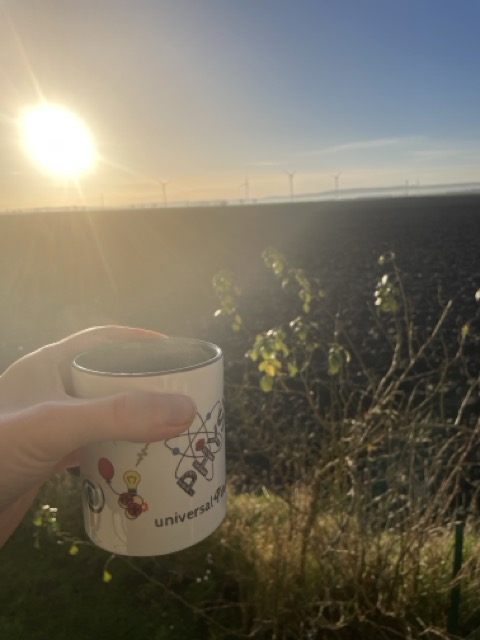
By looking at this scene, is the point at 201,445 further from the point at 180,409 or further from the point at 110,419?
the point at 110,419

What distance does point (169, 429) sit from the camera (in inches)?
58.9

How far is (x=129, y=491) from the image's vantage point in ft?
5.20

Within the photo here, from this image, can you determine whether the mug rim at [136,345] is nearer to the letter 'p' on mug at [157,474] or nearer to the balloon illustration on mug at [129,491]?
the letter 'p' on mug at [157,474]

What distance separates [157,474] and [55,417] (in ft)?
1.04

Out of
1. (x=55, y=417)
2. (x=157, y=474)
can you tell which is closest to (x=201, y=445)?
(x=157, y=474)

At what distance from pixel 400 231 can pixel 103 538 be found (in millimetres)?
34869

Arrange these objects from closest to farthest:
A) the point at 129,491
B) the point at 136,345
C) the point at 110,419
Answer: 1. the point at 110,419
2. the point at 129,491
3. the point at 136,345

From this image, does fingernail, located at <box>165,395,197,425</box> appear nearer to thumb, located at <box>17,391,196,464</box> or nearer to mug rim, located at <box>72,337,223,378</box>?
thumb, located at <box>17,391,196,464</box>

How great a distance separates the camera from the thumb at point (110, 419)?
4.80 feet

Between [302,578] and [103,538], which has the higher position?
[103,538]

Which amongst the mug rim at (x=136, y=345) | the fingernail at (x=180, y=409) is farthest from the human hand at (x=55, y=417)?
the mug rim at (x=136, y=345)

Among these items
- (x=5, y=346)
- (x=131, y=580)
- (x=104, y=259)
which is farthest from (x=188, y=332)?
(x=104, y=259)

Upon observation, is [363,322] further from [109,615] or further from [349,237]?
[349,237]

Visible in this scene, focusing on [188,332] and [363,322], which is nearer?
[363,322]
